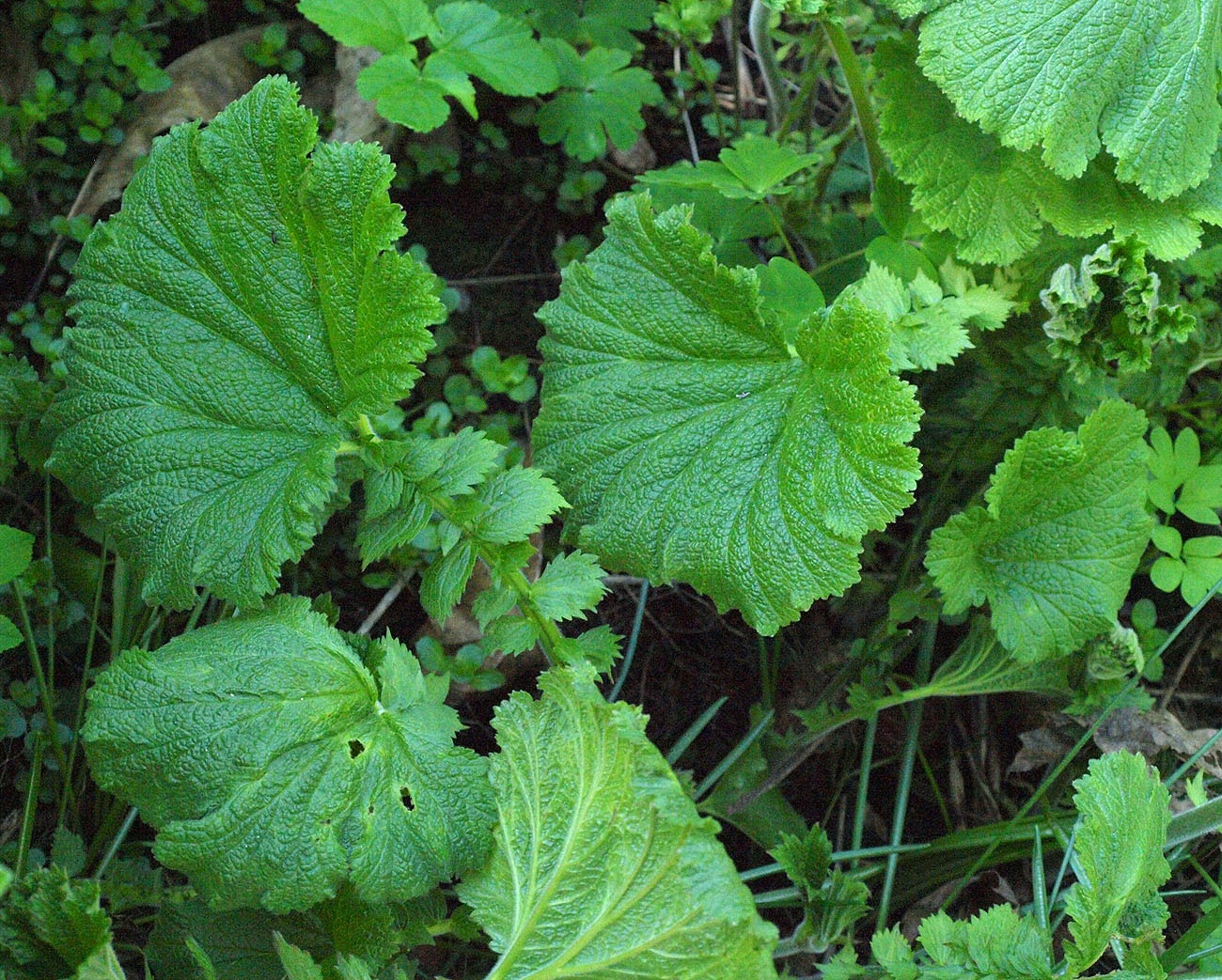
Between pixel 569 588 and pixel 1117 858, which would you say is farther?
pixel 569 588

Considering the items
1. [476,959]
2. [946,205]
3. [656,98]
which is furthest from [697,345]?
[476,959]

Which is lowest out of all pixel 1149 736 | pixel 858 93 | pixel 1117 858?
pixel 1149 736

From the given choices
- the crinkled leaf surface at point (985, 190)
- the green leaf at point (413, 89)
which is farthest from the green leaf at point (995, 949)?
the green leaf at point (413, 89)

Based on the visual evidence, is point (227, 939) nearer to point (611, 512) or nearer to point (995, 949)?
point (611, 512)

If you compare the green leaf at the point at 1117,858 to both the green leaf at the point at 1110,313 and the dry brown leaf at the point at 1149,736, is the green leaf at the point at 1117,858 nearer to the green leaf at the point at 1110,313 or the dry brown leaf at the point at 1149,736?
the dry brown leaf at the point at 1149,736

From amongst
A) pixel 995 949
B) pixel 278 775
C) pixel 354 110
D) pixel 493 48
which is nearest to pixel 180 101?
pixel 354 110

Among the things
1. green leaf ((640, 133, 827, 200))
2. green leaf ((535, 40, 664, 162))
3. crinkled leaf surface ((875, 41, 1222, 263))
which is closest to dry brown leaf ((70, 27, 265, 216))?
green leaf ((535, 40, 664, 162))

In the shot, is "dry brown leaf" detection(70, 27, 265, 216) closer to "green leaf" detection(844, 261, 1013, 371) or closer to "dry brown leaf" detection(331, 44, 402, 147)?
"dry brown leaf" detection(331, 44, 402, 147)
